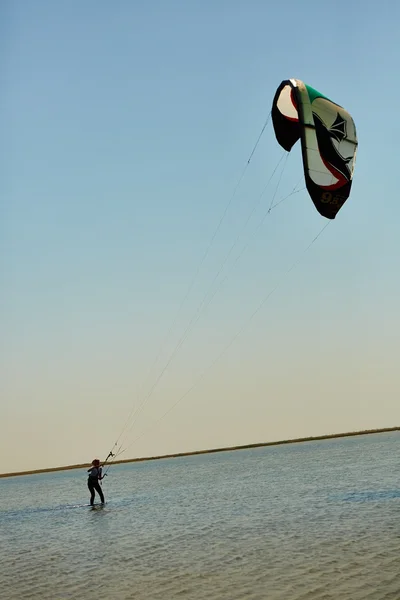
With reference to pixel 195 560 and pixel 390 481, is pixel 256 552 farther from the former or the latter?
pixel 390 481

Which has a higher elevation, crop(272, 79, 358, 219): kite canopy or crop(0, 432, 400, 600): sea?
crop(272, 79, 358, 219): kite canopy

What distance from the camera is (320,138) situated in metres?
12.0

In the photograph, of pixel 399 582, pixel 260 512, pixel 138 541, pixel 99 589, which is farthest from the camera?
pixel 260 512

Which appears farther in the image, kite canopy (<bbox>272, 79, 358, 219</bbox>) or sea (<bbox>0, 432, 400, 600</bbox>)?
kite canopy (<bbox>272, 79, 358, 219</bbox>)

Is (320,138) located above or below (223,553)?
above

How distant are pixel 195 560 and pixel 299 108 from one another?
Result: 874 centimetres

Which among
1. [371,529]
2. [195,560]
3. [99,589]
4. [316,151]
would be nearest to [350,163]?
[316,151]

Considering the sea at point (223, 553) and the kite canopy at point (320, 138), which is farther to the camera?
the kite canopy at point (320, 138)

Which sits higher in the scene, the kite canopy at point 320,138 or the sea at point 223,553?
the kite canopy at point 320,138

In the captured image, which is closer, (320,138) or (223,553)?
(223,553)

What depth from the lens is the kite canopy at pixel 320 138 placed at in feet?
36.7

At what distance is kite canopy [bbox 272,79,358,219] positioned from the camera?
1119 centimetres

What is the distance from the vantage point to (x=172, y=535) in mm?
14555

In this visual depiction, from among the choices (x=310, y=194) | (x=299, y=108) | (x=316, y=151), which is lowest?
(x=310, y=194)
